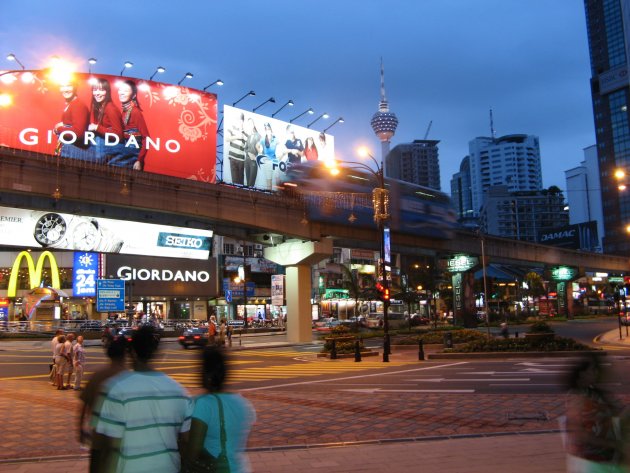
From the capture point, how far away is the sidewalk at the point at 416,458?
8.08 meters

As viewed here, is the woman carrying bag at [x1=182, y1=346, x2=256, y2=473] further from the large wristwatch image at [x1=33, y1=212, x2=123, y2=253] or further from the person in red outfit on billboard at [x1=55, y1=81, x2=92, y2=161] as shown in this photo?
the large wristwatch image at [x1=33, y1=212, x2=123, y2=253]

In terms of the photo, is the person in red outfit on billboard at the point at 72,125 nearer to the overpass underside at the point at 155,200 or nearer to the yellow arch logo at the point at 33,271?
the yellow arch logo at the point at 33,271

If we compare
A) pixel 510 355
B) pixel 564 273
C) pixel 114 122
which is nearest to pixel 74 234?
pixel 114 122

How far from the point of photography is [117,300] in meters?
49.3

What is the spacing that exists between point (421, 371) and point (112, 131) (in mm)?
39028

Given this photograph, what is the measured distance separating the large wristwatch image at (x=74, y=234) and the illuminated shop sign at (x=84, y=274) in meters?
3.67

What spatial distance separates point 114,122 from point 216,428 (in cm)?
5150

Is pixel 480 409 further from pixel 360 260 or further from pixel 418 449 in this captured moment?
pixel 360 260

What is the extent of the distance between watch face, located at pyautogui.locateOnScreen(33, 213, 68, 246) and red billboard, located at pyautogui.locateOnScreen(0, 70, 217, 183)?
615 centimetres

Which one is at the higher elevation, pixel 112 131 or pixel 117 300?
pixel 112 131

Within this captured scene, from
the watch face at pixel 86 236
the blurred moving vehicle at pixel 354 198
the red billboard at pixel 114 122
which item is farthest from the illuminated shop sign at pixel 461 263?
the watch face at pixel 86 236

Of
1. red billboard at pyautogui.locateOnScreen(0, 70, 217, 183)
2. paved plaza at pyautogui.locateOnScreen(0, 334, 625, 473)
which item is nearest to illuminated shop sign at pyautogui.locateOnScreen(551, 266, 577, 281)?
red billboard at pyautogui.locateOnScreen(0, 70, 217, 183)

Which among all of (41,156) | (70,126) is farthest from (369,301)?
(41,156)

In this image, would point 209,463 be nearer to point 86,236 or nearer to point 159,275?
point 86,236
